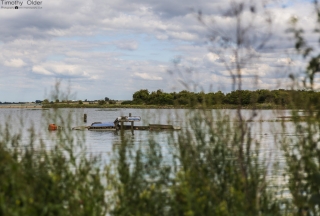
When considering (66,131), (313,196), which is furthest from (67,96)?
(313,196)

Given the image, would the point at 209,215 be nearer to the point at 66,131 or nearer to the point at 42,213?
the point at 42,213

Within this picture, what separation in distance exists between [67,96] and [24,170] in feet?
14.0

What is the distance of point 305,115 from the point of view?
724 cm

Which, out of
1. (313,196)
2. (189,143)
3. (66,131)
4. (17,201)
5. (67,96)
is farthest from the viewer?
(67,96)

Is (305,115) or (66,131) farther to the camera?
(66,131)

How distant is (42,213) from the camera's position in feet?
19.2

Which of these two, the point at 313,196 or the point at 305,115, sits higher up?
the point at 305,115

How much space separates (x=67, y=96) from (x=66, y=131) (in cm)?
109

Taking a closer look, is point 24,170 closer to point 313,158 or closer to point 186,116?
point 186,116

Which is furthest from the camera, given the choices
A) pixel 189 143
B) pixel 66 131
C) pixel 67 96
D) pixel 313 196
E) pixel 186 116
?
pixel 67 96

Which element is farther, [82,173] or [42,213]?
[82,173]

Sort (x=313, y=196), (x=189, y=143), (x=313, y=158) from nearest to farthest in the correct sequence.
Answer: (x=313, y=196) < (x=313, y=158) < (x=189, y=143)

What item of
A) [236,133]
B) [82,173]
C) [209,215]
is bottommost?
[209,215]

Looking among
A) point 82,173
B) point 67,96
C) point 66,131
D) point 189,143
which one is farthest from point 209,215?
point 67,96
